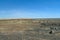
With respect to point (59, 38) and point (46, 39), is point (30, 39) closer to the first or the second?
point (46, 39)

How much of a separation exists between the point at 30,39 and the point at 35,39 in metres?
0.68

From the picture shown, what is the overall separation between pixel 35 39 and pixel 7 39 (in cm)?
379

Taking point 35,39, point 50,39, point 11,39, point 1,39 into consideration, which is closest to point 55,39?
point 50,39

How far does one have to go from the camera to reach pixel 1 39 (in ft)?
74.6

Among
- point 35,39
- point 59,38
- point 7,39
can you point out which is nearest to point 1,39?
point 7,39

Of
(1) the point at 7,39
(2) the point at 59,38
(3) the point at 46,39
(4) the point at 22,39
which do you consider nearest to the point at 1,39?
(1) the point at 7,39

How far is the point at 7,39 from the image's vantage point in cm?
2272

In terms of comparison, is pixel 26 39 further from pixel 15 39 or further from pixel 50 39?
pixel 50 39

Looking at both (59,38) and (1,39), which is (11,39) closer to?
(1,39)

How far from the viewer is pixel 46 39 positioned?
901 inches

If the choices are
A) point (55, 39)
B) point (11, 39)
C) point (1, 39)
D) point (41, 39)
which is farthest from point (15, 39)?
point (55, 39)

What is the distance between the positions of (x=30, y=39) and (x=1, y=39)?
393 cm

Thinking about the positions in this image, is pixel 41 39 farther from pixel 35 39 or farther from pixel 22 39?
pixel 22 39

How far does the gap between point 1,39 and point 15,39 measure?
1911 millimetres
